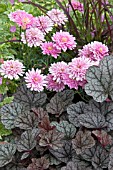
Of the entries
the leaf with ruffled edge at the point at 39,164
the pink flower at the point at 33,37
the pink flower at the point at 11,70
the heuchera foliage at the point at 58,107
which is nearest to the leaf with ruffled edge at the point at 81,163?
the heuchera foliage at the point at 58,107

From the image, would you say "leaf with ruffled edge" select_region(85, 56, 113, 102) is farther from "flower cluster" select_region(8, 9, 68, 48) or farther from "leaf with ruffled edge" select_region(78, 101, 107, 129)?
"flower cluster" select_region(8, 9, 68, 48)

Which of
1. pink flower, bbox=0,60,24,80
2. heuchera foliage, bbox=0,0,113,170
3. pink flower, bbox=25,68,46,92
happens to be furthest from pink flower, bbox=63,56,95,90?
pink flower, bbox=0,60,24,80

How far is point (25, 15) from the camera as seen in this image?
6.44ft

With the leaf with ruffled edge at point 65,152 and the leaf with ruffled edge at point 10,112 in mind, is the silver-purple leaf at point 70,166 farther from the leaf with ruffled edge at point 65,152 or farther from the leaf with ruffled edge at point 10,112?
the leaf with ruffled edge at point 10,112

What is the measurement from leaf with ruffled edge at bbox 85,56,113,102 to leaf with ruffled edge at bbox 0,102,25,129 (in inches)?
12.5

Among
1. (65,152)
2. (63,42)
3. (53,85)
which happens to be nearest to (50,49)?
(63,42)

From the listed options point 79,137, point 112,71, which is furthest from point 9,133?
point 112,71

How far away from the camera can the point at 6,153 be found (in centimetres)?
161

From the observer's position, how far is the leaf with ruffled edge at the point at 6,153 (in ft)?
5.22

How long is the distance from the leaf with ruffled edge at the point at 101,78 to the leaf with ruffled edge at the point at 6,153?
402 millimetres

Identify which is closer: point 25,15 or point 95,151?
point 95,151

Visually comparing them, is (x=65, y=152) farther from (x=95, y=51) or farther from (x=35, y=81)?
(x=95, y=51)

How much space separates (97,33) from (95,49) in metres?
0.24

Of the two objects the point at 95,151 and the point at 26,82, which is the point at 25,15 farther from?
the point at 95,151
